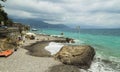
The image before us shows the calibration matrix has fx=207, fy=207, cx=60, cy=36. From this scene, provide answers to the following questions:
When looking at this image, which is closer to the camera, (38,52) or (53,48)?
(38,52)

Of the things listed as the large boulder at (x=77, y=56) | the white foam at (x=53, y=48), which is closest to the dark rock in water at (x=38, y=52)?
the white foam at (x=53, y=48)

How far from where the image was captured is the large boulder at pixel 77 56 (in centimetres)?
2627

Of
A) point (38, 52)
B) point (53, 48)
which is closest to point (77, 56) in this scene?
point (38, 52)

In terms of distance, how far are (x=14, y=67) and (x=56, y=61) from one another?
21.9ft

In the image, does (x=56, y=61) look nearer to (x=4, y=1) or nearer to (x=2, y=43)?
(x=2, y=43)

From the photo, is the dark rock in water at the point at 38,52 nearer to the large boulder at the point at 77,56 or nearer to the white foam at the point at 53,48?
the white foam at the point at 53,48

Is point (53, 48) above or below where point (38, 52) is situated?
Answer: below

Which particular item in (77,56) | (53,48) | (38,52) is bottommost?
(53,48)

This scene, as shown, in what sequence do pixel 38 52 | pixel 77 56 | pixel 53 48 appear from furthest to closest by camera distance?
1. pixel 53 48
2. pixel 38 52
3. pixel 77 56

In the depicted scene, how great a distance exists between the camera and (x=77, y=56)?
89.0ft

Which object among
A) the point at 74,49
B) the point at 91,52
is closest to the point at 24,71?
the point at 74,49

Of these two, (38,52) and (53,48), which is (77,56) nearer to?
(38,52)

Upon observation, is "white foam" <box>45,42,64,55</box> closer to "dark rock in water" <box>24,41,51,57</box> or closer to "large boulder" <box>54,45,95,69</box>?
"dark rock in water" <box>24,41,51,57</box>

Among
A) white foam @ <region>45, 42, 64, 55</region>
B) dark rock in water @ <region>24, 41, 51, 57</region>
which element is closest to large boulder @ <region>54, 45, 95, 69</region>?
dark rock in water @ <region>24, 41, 51, 57</region>
